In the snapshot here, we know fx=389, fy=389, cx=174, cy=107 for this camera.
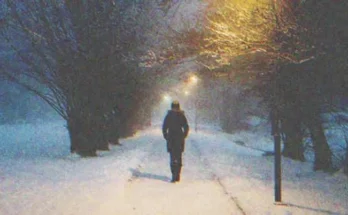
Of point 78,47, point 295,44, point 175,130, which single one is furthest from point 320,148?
point 78,47

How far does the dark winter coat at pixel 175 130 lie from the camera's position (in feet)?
33.7

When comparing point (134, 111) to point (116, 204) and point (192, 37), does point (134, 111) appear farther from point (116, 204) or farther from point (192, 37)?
point (116, 204)

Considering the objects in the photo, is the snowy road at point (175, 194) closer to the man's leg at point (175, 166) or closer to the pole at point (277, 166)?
the man's leg at point (175, 166)

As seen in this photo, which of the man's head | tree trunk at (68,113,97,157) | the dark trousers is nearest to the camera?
the dark trousers

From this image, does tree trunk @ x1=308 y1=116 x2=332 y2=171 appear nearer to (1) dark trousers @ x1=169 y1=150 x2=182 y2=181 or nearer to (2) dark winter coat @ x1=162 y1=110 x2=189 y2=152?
(2) dark winter coat @ x1=162 y1=110 x2=189 y2=152

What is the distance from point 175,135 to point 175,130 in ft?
0.45

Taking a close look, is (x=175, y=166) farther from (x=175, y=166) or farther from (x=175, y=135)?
(x=175, y=135)

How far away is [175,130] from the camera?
33.9ft

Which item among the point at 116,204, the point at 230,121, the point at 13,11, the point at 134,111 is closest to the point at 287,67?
the point at 116,204

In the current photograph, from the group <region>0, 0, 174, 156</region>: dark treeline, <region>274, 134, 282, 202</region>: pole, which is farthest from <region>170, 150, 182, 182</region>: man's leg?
<region>0, 0, 174, 156</region>: dark treeline

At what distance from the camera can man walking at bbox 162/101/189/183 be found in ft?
33.1

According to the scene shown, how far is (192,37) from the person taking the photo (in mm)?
13461

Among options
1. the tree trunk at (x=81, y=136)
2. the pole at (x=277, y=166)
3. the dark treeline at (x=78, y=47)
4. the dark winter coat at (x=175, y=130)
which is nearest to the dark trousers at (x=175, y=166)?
the dark winter coat at (x=175, y=130)

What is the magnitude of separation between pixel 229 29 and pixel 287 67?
2.95 m
